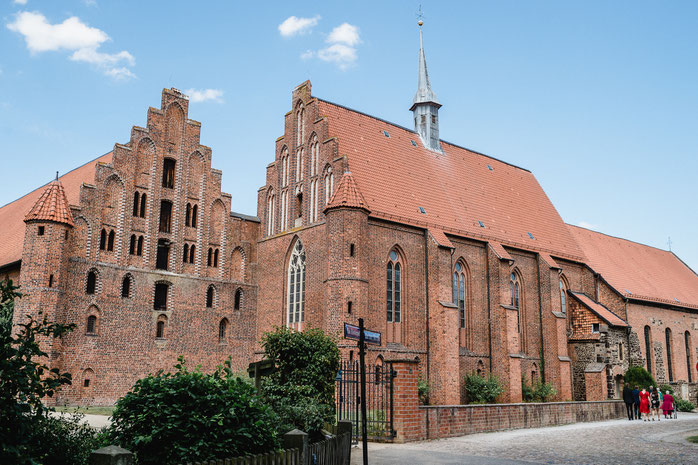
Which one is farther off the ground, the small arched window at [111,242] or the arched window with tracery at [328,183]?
the arched window with tracery at [328,183]

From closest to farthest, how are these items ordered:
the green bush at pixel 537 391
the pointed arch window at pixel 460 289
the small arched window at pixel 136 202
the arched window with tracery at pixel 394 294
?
the arched window with tracery at pixel 394 294
the small arched window at pixel 136 202
the pointed arch window at pixel 460 289
the green bush at pixel 537 391

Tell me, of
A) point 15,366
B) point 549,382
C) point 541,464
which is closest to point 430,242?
point 549,382

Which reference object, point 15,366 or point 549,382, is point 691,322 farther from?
point 15,366

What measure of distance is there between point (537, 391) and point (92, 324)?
71.1 ft

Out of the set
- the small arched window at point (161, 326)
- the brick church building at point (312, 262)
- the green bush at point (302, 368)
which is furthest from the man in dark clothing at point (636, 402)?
the small arched window at point (161, 326)

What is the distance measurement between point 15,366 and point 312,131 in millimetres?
25007

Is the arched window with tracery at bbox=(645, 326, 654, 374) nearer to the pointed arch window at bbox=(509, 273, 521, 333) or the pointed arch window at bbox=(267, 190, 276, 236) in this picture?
the pointed arch window at bbox=(509, 273, 521, 333)

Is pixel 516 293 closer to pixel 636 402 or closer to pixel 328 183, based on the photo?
pixel 636 402

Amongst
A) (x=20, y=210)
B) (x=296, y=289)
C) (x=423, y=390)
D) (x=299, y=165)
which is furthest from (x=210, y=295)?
(x=20, y=210)

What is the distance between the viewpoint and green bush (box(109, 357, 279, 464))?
6.71 meters

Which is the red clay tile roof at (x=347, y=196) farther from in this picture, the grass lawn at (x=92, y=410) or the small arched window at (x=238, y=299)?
the grass lawn at (x=92, y=410)

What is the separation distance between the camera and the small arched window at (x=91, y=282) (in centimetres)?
2562

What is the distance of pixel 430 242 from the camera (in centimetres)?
2831

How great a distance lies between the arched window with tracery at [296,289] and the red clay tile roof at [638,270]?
20.0 m
